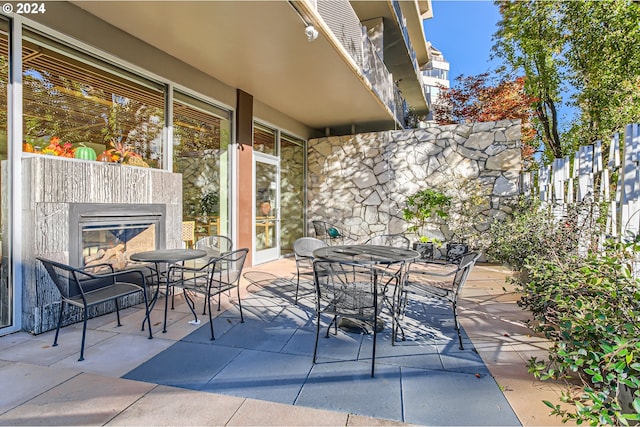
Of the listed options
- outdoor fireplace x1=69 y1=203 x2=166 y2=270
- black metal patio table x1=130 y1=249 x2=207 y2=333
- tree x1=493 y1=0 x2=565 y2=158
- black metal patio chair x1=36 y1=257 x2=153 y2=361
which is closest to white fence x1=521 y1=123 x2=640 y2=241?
tree x1=493 y1=0 x2=565 y2=158

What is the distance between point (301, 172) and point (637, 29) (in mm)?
6375

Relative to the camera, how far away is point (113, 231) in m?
3.48

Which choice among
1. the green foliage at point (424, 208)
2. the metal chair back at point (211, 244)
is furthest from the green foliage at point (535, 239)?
the metal chair back at point (211, 244)

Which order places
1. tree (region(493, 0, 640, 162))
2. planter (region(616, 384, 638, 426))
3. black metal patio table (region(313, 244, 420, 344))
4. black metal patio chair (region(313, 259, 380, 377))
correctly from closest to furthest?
planter (region(616, 384, 638, 426)) < black metal patio chair (region(313, 259, 380, 377)) < black metal patio table (region(313, 244, 420, 344)) < tree (region(493, 0, 640, 162))

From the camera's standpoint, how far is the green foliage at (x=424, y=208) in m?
6.44

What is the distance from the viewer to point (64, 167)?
300cm

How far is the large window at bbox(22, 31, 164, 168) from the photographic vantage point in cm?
307

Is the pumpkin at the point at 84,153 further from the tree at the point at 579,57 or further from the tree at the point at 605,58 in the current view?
the tree at the point at 605,58

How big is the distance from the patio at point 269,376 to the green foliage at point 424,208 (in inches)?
134

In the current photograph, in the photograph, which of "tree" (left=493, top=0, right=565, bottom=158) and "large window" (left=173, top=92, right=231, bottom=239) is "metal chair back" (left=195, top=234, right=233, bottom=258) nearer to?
"large window" (left=173, top=92, right=231, bottom=239)

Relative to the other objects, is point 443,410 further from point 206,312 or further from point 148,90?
point 148,90

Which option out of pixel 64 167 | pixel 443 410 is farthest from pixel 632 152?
pixel 64 167

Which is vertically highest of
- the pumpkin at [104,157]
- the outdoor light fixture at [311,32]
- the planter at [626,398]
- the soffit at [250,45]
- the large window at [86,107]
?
the soffit at [250,45]

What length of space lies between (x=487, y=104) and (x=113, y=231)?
10.0 meters
